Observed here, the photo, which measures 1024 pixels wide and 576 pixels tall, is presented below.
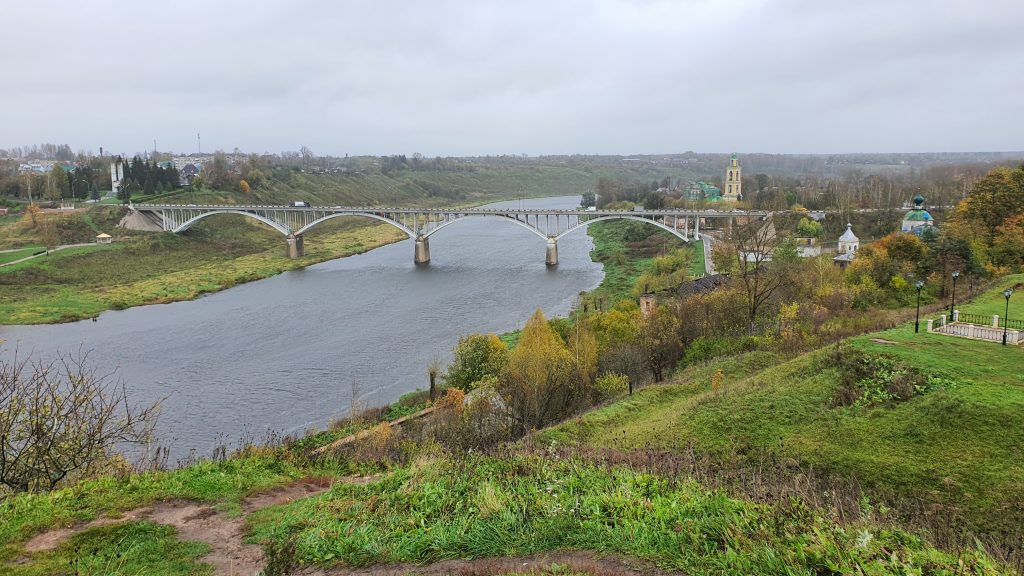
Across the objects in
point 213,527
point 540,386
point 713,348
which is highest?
point 213,527

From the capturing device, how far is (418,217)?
47.3 meters

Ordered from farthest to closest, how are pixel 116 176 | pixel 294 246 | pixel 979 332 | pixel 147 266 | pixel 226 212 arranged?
pixel 116 176, pixel 226 212, pixel 294 246, pixel 147 266, pixel 979 332

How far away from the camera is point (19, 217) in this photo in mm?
45625

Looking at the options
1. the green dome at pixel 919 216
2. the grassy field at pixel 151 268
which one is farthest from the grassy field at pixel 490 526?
the green dome at pixel 919 216

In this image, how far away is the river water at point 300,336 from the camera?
1727 centimetres

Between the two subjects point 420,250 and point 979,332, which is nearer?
point 979,332

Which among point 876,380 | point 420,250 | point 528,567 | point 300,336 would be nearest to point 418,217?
point 420,250

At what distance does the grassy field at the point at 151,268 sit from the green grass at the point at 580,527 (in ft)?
86.8

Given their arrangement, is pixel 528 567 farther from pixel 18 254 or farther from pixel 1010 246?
pixel 18 254

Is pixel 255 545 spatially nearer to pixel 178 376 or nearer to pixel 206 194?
pixel 178 376

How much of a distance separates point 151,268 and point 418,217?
16753mm

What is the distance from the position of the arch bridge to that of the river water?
7.06 feet

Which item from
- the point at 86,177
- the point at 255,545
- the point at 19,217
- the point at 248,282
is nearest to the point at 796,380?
the point at 255,545

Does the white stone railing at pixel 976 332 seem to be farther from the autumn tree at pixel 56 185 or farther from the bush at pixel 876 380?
the autumn tree at pixel 56 185
